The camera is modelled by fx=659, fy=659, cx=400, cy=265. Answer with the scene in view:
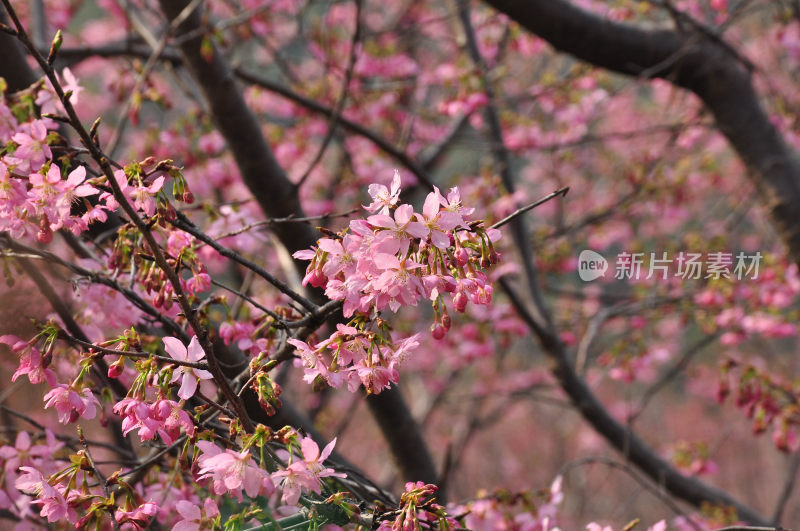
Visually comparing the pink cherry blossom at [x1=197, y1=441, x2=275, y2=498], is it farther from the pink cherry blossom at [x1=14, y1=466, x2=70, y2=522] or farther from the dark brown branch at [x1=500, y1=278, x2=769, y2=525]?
the dark brown branch at [x1=500, y1=278, x2=769, y2=525]

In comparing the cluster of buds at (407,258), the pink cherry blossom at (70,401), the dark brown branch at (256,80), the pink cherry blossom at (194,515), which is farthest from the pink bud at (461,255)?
the dark brown branch at (256,80)

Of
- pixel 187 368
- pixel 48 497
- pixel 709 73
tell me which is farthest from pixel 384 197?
pixel 709 73

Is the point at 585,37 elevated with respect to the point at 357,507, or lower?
elevated

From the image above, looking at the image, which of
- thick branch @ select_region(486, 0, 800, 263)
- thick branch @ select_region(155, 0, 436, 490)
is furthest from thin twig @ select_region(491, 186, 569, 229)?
thick branch @ select_region(486, 0, 800, 263)

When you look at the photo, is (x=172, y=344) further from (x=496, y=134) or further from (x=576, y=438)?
(x=576, y=438)

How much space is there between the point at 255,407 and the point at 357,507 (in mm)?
493

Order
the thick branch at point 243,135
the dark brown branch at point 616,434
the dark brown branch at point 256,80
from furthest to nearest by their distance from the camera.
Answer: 1. the dark brown branch at point 616,434
2. the dark brown branch at point 256,80
3. the thick branch at point 243,135

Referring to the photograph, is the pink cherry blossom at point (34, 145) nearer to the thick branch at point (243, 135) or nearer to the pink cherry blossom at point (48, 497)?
the pink cherry blossom at point (48, 497)

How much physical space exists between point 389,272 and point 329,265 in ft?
0.48

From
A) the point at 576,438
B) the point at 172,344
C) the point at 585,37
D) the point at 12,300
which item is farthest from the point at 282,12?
the point at 576,438

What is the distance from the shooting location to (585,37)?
2787mm

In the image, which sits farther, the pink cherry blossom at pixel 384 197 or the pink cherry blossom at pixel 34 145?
the pink cherry blossom at pixel 34 145

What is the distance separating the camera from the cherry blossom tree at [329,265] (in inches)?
45.9

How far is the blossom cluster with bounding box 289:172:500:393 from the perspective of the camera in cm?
110
